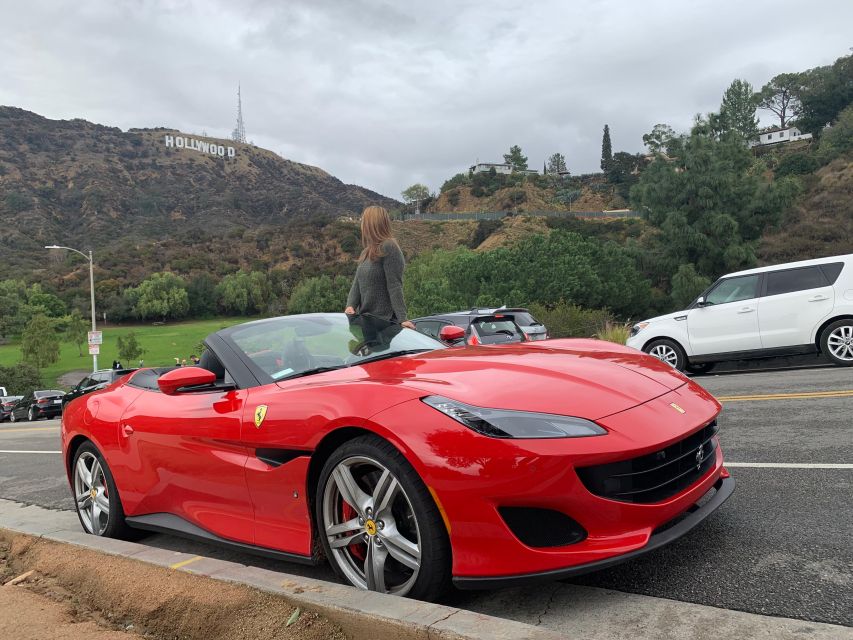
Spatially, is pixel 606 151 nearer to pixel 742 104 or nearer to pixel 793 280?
pixel 742 104

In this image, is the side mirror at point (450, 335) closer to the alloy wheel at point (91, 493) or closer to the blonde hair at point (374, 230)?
the blonde hair at point (374, 230)

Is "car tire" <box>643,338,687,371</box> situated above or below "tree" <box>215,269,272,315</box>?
below

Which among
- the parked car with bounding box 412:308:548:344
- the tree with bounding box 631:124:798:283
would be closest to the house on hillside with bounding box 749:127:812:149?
the tree with bounding box 631:124:798:283

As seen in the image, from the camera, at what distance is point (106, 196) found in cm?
15175

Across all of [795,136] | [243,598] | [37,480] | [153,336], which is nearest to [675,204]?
[37,480]

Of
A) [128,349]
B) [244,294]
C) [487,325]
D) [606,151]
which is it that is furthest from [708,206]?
[606,151]

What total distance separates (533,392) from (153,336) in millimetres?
91210

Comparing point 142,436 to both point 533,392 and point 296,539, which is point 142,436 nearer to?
point 296,539

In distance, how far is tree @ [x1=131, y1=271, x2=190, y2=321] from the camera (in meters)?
93.4

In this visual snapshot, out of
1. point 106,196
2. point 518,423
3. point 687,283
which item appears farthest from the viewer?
point 106,196

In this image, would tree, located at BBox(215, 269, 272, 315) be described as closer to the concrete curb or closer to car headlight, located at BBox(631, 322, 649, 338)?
car headlight, located at BBox(631, 322, 649, 338)

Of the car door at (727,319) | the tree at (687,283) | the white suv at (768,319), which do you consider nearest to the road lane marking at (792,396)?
the white suv at (768,319)

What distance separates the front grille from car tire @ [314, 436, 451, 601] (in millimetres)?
613

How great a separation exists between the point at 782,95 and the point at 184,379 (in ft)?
451
